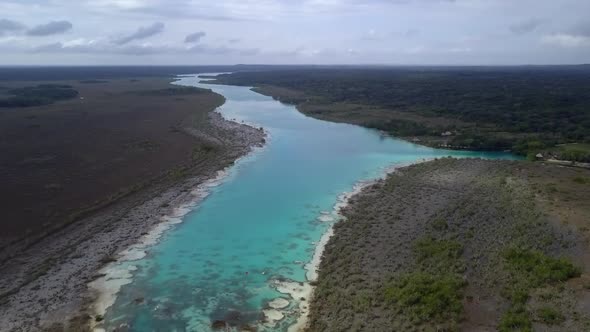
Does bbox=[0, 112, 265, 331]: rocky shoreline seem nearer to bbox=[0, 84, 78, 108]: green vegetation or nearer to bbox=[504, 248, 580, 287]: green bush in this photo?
bbox=[504, 248, 580, 287]: green bush

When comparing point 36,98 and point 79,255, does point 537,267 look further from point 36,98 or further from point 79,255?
point 36,98

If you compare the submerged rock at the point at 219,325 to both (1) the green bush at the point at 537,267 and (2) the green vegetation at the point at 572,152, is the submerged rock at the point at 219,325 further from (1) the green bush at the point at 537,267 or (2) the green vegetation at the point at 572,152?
(2) the green vegetation at the point at 572,152

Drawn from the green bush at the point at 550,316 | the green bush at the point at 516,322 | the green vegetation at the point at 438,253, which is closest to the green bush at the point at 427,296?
the green vegetation at the point at 438,253

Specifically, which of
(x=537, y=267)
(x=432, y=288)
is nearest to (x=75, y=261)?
(x=432, y=288)

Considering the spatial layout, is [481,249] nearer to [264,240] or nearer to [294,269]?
[294,269]

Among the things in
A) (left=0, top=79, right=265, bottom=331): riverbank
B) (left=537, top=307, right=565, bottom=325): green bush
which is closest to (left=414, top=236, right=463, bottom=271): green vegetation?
(left=537, top=307, right=565, bottom=325): green bush

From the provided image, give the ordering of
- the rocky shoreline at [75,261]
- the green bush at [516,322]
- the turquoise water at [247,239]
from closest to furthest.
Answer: the green bush at [516,322], the rocky shoreline at [75,261], the turquoise water at [247,239]

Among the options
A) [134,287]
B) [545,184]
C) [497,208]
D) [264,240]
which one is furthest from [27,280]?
[545,184]
